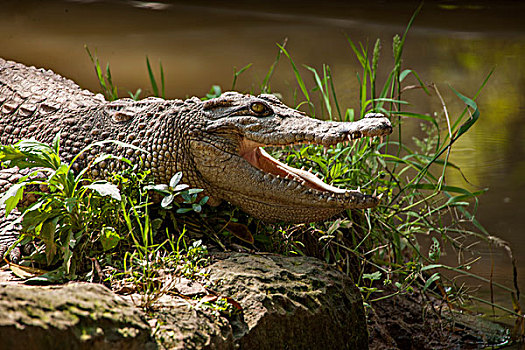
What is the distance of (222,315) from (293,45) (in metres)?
5.05

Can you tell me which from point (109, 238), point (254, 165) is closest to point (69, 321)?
point (109, 238)

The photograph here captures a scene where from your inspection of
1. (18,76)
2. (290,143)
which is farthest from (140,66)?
(290,143)

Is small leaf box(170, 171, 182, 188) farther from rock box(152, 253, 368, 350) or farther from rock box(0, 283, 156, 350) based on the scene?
rock box(0, 283, 156, 350)

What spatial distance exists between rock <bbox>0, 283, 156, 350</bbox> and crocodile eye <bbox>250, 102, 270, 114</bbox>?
1.01 m

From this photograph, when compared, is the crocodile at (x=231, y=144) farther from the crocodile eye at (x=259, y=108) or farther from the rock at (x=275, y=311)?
the rock at (x=275, y=311)

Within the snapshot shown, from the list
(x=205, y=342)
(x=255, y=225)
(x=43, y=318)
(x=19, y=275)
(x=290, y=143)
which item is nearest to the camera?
(x=43, y=318)

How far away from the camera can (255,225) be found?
2430 millimetres

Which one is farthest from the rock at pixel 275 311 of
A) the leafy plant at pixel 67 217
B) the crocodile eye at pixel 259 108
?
the crocodile eye at pixel 259 108

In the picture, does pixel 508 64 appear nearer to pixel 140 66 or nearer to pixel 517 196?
pixel 517 196

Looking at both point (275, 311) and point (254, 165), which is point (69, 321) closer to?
point (275, 311)

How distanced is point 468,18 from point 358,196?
5789 millimetres

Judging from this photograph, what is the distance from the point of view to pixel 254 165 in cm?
235

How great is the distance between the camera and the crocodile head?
2.19 m

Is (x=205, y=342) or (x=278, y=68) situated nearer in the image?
(x=205, y=342)
